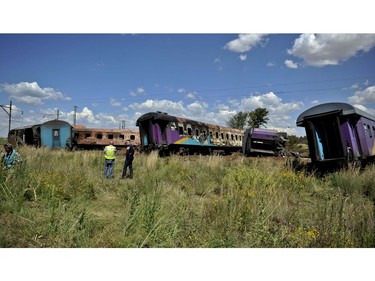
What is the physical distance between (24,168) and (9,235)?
116 inches

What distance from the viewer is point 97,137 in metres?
23.7

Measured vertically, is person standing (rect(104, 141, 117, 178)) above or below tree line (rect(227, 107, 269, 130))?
below

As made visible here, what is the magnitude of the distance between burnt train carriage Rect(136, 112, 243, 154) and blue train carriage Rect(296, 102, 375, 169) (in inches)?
337

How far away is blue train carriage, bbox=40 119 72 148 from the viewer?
840 inches

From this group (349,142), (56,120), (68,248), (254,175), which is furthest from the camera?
(56,120)

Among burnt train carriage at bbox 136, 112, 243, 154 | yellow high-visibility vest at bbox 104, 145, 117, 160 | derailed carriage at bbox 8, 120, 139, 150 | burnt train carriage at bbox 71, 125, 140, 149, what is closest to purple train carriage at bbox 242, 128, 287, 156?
burnt train carriage at bbox 136, 112, 243, 154

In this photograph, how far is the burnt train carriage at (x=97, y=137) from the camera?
2255cm

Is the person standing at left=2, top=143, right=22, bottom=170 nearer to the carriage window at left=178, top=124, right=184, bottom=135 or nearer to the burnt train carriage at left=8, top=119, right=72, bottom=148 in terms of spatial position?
the carriage window at left=178, top=124, right=184, bottom=135

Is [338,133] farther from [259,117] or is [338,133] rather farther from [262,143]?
[259,117]

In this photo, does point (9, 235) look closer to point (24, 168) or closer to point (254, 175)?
point (24, 168)

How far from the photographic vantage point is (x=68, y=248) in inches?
117

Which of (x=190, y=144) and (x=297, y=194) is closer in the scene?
(x=297, y=194)

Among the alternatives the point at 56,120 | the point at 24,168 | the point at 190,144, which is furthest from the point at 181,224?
the point at 56,120

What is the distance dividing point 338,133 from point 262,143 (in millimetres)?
8929
